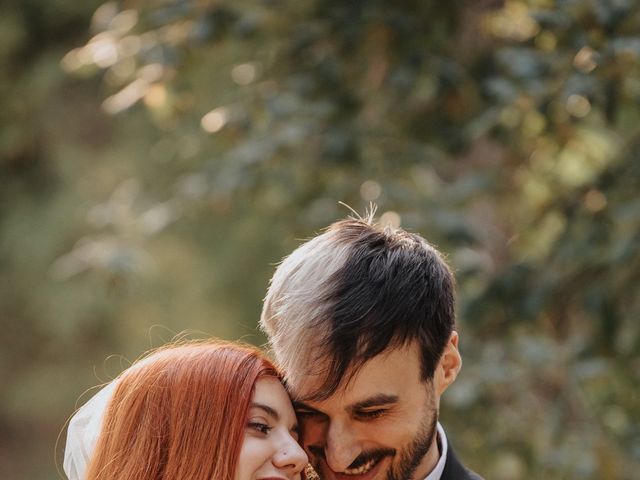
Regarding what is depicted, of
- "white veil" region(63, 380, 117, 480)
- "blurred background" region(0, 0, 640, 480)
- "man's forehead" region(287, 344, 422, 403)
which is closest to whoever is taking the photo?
"man's forehead" region(287, 344, 422, 403)

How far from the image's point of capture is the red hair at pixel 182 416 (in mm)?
3014

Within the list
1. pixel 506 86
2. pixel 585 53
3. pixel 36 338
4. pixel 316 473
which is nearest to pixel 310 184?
pixel 506 86

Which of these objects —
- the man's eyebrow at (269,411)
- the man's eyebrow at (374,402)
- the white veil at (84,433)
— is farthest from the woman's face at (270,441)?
the white veil at (84,433)

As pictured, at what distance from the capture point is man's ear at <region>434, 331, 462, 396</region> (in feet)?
10.1

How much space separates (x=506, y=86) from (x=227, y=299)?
518 cm

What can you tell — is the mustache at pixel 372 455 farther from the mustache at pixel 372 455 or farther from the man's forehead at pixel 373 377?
the man's forehead at pixel 373 377

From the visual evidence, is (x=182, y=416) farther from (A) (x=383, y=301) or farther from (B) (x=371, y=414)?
(A) (x=383, y=301)

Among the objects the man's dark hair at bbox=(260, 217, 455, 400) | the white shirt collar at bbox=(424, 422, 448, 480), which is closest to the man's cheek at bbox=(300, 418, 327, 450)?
the man's dark hair at bbox=(260, 217, 455, 400)

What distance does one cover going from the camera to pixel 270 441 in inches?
119

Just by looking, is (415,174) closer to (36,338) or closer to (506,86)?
(506,86)

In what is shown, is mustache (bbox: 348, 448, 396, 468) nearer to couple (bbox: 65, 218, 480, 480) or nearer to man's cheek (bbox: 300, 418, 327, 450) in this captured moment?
couple (bbox: 65, 218, 480, 480)

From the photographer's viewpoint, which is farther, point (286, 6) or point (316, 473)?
point (286, 6)

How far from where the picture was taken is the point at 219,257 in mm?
9180

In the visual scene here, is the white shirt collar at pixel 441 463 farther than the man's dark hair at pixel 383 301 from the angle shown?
Yes
